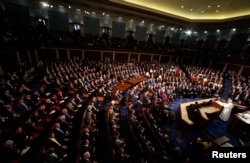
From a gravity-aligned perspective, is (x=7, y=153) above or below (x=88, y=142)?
above

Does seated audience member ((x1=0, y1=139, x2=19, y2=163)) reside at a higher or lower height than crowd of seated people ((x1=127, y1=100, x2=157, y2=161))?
higher

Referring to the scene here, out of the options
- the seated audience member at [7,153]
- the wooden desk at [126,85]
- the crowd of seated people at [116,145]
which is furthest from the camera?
the wooden desk at [126,85]

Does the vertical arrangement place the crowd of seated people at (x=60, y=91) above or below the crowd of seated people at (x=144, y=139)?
above

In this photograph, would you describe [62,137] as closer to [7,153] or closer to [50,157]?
[50,157]

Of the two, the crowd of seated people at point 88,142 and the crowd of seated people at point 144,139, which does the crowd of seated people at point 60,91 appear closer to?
the crowd of seated people at point 88,142

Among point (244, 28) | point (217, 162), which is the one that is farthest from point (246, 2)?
point (217, 162)

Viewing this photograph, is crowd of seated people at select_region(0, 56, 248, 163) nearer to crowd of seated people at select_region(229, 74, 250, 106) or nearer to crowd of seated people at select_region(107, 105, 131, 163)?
crowd of seated people at select_region(107, 105, 131, 163)

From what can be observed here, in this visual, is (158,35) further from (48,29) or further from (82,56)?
(48,29)

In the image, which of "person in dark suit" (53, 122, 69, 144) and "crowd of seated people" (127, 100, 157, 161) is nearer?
"crowd of seated people" (127, 100, 157, 161)

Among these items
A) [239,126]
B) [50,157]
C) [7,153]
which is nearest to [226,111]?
[239,126]

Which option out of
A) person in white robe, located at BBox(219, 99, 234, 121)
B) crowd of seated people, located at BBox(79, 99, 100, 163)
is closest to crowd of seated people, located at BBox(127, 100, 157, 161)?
crowd of seated people, located at BBox(79, 99, 100, 163)

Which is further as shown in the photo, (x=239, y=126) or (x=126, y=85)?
(x=126, y=85)

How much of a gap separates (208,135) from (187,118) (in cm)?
133

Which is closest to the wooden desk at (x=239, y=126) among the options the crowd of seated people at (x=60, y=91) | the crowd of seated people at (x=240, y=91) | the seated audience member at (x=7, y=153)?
the crowd of seated people at (x=60, y=91)
